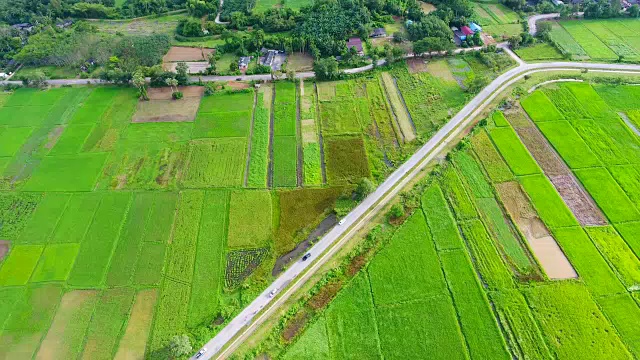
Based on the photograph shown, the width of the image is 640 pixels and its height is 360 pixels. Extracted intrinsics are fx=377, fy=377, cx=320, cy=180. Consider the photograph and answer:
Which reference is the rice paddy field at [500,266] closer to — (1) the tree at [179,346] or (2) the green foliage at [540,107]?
(2) the green foliage at [540,107]

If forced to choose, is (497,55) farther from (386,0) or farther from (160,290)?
(160,290)

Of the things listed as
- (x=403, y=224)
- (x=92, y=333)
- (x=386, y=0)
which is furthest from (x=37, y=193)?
(x=386, y=0)

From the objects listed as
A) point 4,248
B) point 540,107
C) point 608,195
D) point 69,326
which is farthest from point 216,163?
point 608,195

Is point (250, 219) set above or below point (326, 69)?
below

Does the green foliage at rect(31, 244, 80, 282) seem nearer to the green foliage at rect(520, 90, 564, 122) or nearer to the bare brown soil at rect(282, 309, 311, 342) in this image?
the bare brown soil at rect(282, 309, 311, 342)

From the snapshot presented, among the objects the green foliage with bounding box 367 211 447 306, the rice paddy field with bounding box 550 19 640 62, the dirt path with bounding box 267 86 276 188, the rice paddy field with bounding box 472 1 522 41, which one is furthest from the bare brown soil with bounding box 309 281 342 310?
the rice paddy field with bounding box 550 19 640 62

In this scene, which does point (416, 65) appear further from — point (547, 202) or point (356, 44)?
point (547, 202)
